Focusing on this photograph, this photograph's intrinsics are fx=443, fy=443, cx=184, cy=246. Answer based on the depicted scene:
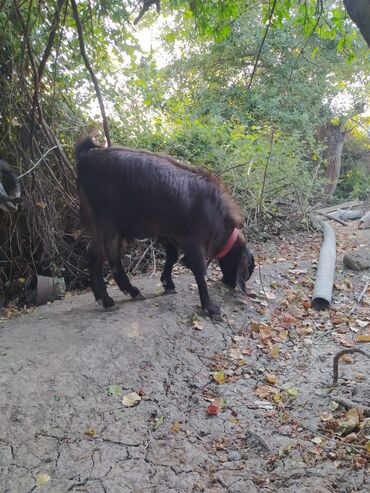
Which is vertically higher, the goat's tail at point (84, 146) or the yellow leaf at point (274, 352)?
the goat's tail at point (84, 146)

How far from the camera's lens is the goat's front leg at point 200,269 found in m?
3.94

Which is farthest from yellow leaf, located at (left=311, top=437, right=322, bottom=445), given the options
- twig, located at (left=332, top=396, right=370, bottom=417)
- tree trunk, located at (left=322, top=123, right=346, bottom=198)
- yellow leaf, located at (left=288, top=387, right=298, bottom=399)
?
tree trunk, located at (left=322, top=123, right=346, bottom=198)

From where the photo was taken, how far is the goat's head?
4.47 metres

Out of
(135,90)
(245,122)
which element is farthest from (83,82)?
(245,122)

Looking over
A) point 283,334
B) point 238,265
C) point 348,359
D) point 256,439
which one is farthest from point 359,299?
point 256,439

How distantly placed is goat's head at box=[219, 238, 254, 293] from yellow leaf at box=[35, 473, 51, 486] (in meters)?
2.76

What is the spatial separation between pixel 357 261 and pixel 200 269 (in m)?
2.59

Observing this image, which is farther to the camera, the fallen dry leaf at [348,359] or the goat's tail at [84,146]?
the goat's tail at [84,146]

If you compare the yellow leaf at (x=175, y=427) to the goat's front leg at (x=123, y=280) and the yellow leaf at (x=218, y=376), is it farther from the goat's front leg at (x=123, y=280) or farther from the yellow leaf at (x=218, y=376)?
the goat's front leg at (x=123, y=280)

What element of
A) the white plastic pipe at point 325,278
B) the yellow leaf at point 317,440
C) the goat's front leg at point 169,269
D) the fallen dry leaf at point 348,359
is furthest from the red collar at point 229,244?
the yellow leaf at point 317,440

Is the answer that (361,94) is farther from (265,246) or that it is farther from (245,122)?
(265,246)

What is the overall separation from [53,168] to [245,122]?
6.98 metres

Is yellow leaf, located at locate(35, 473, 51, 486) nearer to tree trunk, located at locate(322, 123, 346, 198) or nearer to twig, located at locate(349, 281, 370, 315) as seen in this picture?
twig, located at locate(349, 281, 370, 315)

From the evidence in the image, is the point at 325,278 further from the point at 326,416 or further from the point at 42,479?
the point at 42,479
